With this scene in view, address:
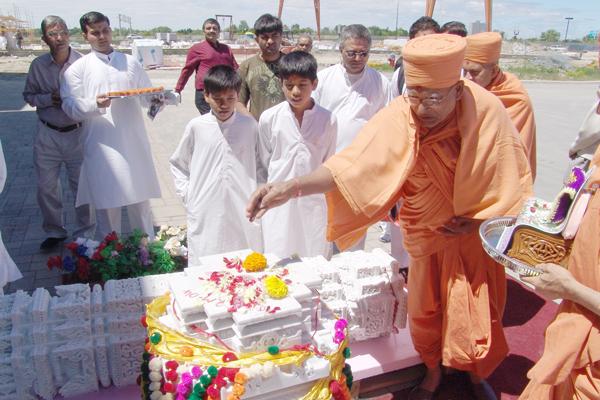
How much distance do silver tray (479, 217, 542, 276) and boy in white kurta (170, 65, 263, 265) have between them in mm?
2076

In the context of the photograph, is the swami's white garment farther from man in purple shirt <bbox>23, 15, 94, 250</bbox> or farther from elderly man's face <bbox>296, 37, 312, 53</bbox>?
elderly man's face <bbox>296, 37, 312, 53</bbox>

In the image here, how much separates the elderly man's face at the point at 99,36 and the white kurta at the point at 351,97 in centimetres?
191

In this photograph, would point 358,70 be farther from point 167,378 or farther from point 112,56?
point 167,378

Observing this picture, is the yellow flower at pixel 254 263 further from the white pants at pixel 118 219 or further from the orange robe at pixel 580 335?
the white pants at pixel 118 219

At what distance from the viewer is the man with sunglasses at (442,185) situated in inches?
91.7

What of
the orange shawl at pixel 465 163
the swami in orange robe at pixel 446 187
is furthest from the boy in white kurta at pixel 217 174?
the orange shawl at pixel 465 163

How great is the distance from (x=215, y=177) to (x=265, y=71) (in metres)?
1.54

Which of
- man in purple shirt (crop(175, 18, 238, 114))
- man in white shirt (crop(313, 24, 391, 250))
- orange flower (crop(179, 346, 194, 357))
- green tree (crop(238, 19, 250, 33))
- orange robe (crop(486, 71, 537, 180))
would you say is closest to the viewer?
orange flower (crop(179, 346, 194, 357))

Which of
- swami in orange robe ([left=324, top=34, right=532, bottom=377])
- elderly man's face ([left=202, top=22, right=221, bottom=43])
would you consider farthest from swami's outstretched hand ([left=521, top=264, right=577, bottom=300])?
elderly man's face ([left=202, top=22, right=221, bottom=43])

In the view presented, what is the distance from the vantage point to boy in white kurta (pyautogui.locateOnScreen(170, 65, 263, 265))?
12.2 ft

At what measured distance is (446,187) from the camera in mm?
2504

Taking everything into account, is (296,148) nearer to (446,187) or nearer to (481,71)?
(481,71)

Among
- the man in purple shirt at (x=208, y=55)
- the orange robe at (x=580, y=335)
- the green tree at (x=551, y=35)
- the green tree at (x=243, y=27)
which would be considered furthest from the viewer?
the green tree at (x=551, y=35)

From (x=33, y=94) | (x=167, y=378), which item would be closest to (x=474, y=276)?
(x=167, y=378)
